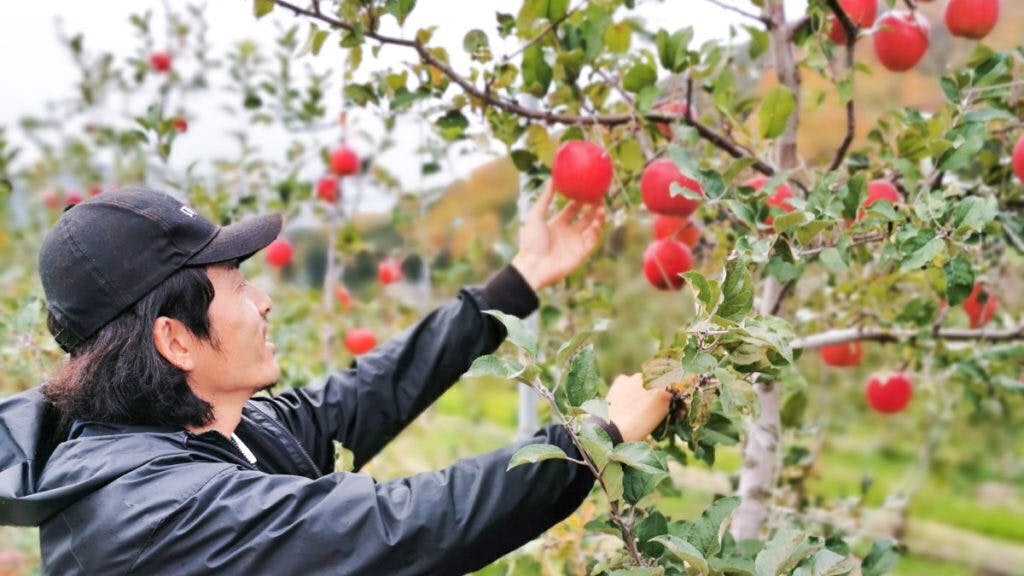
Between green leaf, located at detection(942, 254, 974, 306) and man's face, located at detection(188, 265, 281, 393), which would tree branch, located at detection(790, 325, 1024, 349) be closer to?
green leaf, located at detection(942, 254, 974, 306)

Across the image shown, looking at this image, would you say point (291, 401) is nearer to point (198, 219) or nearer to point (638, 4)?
point (198, 219)

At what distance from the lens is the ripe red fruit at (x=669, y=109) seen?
4.77 feet

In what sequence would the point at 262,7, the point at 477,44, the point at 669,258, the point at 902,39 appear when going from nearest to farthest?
the point at 262,7, the point at 477,44, the point at 902,39, the point at 669,258

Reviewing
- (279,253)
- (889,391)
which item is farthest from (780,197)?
(279,253)

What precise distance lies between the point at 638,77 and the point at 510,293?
41 centimetres

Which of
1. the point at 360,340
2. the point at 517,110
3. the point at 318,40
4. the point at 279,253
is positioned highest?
the point at 318,40

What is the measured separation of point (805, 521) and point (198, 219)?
1.27 meters

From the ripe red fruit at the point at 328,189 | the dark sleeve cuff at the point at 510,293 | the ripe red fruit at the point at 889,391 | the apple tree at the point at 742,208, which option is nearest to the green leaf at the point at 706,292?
the apple tree at the point at 742,208

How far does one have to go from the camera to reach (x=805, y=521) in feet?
6.13

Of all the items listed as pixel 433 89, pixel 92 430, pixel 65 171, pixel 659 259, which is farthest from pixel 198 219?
pixel 65 171

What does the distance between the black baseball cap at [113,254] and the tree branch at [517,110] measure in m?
0.34

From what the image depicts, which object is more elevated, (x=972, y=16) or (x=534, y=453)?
(x=972, y=16)

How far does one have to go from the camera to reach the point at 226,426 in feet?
4.08

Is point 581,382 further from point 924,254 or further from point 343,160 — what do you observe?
point 343,160
